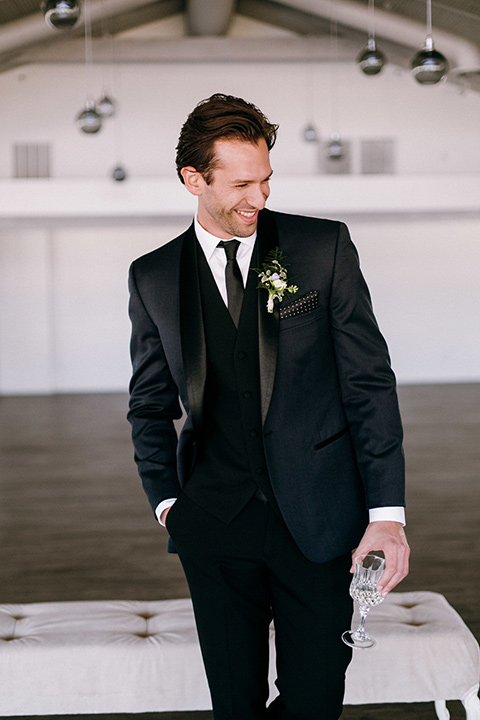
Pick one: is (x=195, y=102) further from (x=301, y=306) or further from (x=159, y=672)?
(x=301, y=306)

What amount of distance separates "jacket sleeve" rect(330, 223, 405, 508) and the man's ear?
0.34m

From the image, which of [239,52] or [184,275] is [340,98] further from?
[184,275]

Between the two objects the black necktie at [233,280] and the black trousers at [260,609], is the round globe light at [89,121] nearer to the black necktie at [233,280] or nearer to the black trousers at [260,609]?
the black necktie at [233,280]

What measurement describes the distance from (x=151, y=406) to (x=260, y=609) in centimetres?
56

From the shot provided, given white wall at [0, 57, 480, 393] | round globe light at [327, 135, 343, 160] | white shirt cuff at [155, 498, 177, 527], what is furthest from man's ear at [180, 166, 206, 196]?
white wall at [0, 57, 480, 393]

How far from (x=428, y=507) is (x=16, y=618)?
371 centimetres

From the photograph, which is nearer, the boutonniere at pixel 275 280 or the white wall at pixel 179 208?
the boutonniere at pixel 275 280

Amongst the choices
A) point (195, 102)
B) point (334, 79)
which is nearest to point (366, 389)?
point (195, 102)

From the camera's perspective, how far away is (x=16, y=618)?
286 centimetres

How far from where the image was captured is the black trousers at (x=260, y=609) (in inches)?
69.1

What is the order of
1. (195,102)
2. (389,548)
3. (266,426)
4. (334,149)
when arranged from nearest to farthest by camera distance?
(389,548) < (266,426) < (334,149) < (195,102)

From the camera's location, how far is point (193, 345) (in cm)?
178

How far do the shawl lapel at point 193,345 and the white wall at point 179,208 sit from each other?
996 centimetres

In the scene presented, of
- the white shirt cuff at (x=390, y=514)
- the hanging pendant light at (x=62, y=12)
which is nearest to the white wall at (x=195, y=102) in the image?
the hanging pendant light at (x=62, y=12)
